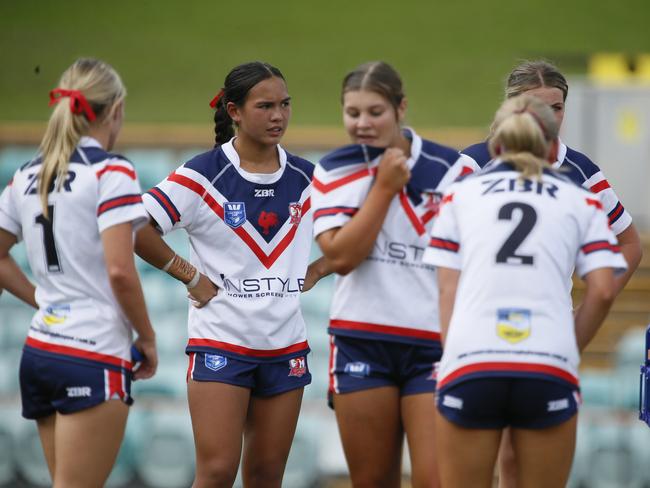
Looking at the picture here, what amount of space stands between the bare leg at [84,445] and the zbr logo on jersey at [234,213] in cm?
87

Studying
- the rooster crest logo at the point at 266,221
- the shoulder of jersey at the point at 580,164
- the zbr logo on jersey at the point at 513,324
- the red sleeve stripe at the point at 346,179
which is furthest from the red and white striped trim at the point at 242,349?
the shoulder of jersey at the point at 580,164

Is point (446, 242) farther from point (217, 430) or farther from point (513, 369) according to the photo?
point (217, 430)

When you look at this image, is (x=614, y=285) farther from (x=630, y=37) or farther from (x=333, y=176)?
(x=630, y=37)

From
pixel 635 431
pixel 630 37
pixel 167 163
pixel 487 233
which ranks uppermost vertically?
pixel 630 37

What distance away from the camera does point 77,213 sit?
312cm

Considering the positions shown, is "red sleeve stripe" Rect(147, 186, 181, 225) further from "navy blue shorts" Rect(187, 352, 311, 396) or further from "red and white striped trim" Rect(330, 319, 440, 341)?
"red and white striped trim" Rect(330, 319, 440, 341)

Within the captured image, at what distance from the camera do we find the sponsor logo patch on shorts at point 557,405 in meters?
2.91

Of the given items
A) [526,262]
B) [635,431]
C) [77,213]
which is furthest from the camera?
[635,431]

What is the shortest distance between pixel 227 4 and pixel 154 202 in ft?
14.7

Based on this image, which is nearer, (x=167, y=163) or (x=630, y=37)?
(x=167, y=163)

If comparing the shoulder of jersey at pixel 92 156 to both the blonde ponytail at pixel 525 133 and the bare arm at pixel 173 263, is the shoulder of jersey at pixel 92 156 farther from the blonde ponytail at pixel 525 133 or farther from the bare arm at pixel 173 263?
the blonde ponytail at pixel 525 133

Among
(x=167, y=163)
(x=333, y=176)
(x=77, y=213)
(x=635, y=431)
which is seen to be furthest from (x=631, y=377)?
(x=77, y=213)

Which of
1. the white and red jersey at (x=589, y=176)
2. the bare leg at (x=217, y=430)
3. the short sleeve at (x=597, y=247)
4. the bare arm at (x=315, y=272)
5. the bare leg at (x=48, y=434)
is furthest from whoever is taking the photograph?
the bare arm at (x=315, y=272)

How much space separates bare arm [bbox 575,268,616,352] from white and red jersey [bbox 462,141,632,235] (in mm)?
922
